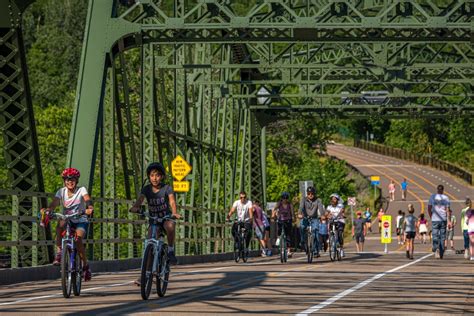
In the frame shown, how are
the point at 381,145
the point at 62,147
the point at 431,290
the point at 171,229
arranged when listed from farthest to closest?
the point at 381,145 < the point at 62,147 < the point at 431,290 < the point at 171,229

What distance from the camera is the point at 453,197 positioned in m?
111

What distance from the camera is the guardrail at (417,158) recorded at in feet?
427

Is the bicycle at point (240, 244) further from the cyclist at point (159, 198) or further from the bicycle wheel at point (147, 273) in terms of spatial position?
the bicycle wheel at point (147, 273)

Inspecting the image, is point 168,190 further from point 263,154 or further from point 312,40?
point 263,154

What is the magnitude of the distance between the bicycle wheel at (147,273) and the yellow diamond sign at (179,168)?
62.8ft

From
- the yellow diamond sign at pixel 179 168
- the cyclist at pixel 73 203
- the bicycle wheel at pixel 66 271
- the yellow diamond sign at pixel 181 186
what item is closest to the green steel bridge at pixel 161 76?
the yellow diamond sign at pixel 179 168

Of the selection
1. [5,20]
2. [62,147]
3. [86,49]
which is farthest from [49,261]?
[62,147]

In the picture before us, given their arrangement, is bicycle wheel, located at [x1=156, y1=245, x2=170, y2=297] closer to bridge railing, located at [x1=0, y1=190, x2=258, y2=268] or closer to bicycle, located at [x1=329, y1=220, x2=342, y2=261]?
bridge railing, located at [x1=0, y1=190, x2=258, y2=268]

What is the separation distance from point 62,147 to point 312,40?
7544cm

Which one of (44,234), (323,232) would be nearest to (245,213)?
(323,232)

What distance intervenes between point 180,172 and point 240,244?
2.65m

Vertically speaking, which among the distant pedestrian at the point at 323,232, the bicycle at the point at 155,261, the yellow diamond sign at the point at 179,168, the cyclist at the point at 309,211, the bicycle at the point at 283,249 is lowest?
the bicycle at the point at 155,261

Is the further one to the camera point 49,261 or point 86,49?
point 86,49

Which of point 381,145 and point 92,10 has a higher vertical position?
point 381,145
